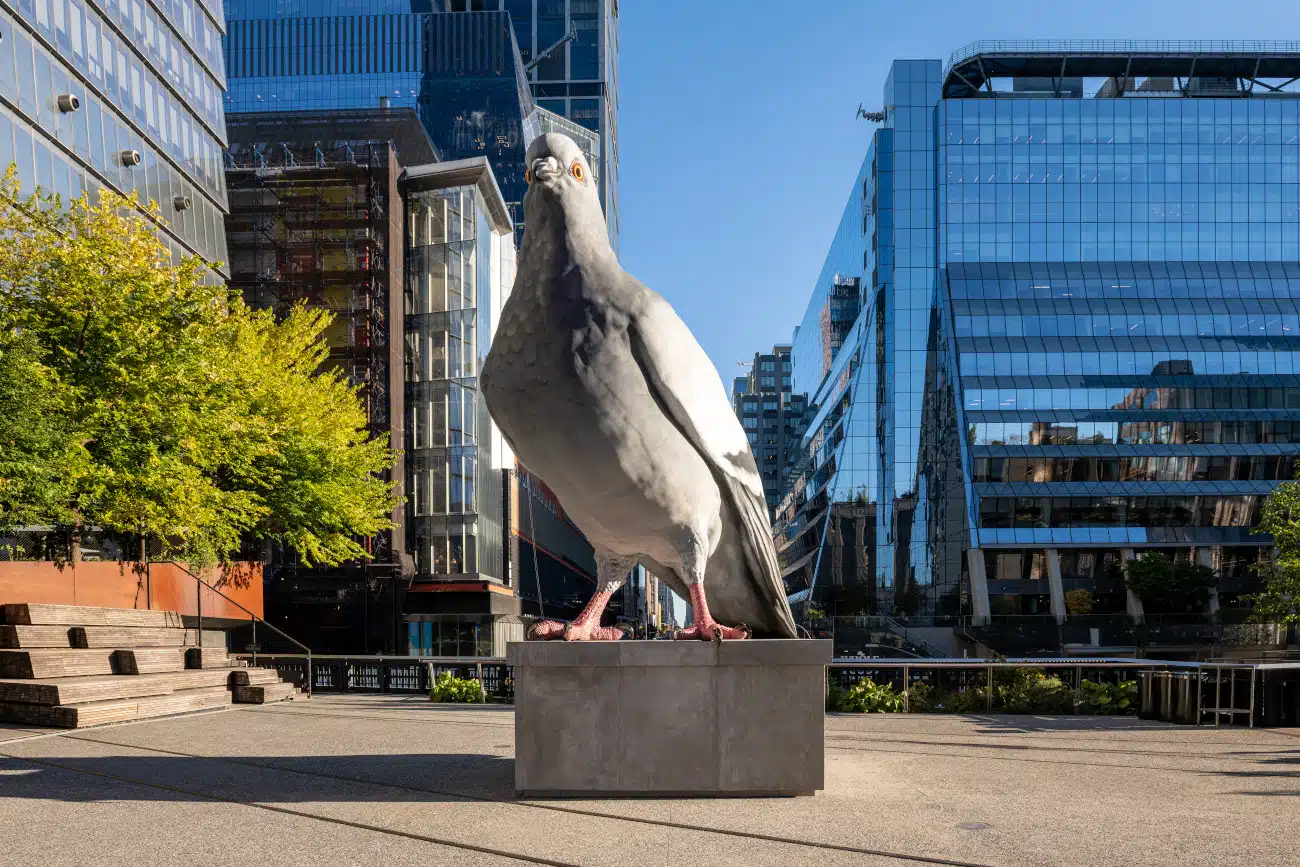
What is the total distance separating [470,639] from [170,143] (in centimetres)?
2268

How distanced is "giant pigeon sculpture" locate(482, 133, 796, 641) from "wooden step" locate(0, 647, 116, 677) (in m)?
9.12

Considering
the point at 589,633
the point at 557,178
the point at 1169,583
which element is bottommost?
the point at 1169,583

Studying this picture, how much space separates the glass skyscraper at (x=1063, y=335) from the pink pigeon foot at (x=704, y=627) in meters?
71.1

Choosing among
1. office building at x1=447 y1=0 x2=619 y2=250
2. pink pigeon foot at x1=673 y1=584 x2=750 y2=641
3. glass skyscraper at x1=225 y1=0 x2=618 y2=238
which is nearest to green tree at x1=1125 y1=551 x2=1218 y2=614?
glass skyscraper at x1=225 y1=0 x2=618 y2=238

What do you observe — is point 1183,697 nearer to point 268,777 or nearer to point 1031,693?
point 1031,693

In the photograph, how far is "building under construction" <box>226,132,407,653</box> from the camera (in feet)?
157

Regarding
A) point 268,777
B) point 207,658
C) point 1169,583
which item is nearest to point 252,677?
point 207,658

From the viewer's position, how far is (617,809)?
25.9 ft

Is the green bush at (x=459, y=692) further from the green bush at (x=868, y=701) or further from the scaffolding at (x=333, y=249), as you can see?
the scaffolding at (x=333, y=249)

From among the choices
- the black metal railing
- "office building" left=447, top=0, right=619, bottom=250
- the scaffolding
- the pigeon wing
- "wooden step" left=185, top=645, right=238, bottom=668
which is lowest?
the black metal railing

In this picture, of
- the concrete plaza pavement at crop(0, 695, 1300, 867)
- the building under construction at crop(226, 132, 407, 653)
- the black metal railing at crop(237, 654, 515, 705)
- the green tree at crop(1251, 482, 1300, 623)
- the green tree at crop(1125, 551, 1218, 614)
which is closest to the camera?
the concrete plaza pavement at crop(0, 695, 1300, 867)

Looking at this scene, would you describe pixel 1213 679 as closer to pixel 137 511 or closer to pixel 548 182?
pixel 548 182

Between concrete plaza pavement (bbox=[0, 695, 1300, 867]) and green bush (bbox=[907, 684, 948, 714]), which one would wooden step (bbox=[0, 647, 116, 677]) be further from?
green bush (bbox=[907, 684, 948, 714])

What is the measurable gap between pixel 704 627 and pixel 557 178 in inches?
131
